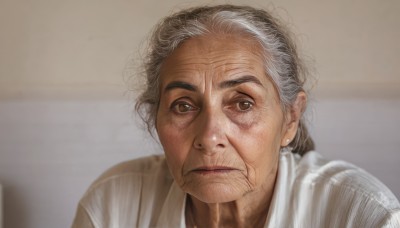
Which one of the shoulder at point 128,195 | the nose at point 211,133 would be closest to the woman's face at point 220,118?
the nose at point 211,133

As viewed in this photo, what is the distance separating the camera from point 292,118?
1.41 meters

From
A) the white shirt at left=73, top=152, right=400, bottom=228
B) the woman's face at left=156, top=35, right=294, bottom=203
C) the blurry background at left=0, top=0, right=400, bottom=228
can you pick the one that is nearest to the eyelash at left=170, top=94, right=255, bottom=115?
the woman's face at left=156, top=35, right=294, bottom=203

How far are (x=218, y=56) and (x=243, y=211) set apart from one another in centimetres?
44

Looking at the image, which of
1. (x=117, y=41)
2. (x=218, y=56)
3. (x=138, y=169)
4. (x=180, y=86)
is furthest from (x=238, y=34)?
(x=117, y=41)

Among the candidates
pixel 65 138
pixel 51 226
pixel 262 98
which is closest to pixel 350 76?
pixel 262 98

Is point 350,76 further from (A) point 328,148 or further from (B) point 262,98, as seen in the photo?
(B) point 262,98

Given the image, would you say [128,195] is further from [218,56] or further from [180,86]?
[218,56]

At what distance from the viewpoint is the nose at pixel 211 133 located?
119cm

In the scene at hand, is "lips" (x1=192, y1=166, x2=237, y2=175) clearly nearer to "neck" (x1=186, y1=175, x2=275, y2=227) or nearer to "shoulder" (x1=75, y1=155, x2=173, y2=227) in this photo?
"neck" (x1=186, y1=175, x2=275, y2=227)

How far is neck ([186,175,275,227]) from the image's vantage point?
1405 millimetres

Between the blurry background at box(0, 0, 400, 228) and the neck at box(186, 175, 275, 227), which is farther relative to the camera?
the blurry background at box(0, 0, 400, 228)

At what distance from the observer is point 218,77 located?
1237 mm

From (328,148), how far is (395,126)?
256 millimetres

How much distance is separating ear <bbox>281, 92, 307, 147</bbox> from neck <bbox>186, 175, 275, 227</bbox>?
5.1 inches
